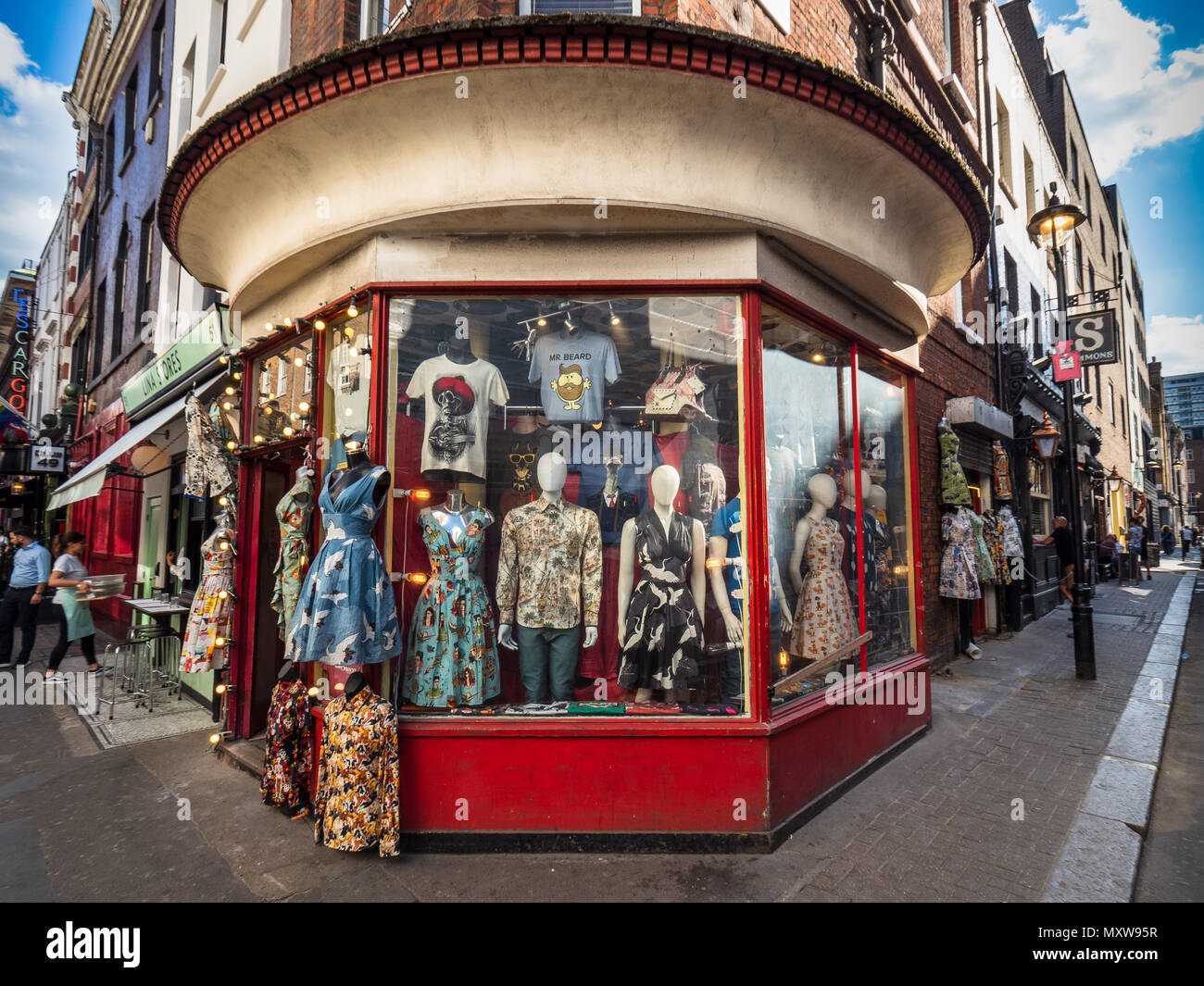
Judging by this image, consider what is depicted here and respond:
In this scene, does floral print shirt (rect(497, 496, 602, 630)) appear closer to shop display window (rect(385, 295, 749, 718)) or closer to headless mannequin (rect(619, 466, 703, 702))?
shop display window (rect(385, 295, 749, 718))

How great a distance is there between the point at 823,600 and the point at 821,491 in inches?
36.6

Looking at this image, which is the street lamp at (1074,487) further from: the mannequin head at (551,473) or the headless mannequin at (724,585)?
the mannequin head at (551,473)

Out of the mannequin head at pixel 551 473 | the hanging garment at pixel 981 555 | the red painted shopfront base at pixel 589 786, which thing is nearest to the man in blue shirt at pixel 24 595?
the red painted shopfront base at pixel 589 786

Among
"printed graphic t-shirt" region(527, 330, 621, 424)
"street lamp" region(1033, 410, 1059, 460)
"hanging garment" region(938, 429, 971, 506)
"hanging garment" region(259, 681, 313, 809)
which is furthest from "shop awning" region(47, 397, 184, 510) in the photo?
"street lamp" region(1033, 410, 1059, 460)

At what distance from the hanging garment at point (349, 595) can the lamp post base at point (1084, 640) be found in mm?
8436

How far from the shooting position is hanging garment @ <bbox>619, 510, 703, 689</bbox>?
4047 mm

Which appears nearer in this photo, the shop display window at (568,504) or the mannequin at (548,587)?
the shop display window at (568,504)

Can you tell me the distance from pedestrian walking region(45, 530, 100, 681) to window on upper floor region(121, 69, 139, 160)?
9.08 m

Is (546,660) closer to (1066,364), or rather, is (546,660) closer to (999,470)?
(1066,364)

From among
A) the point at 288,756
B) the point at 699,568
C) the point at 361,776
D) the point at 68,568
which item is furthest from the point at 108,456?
the point at 699,568

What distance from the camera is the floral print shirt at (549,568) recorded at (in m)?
4.03

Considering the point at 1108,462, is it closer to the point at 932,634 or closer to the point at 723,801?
the point at 932,634
